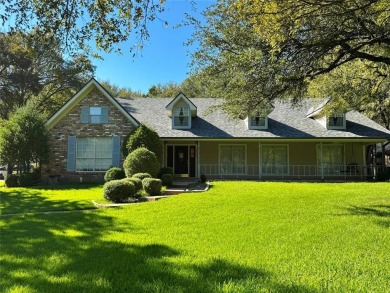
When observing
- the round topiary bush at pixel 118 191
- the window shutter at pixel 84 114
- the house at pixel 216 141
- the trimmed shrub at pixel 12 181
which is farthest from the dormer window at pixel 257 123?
the trimmed shrub at pixel 12 181

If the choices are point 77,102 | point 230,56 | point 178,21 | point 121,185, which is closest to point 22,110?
point 77,102

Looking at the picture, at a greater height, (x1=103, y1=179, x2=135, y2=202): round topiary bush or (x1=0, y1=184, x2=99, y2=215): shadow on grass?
(x1=103, y1=179, x2=135, y2=202): round topiary bush

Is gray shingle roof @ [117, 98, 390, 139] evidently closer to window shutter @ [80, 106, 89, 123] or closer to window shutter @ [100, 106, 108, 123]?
window shutter @ [100, 106, 108, 123]

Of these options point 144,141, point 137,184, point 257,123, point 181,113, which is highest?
point 181,113

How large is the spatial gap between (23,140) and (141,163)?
7432mm

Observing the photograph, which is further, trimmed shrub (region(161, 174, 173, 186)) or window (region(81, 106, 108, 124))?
window (region(81, 106, 108, 124))

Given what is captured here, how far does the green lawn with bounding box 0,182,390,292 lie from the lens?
168 inches

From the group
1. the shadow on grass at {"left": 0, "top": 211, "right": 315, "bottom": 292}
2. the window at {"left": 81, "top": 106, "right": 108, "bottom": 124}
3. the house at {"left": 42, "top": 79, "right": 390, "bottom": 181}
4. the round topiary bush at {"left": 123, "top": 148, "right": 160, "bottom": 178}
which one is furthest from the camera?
the window at {"left": 81, "top": 106, "right": 108, "bottom": 124}

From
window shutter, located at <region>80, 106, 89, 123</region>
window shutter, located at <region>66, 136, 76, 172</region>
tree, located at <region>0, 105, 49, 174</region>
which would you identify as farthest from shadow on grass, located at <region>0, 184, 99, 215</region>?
window shutter, located at <region>80, 106, 89, 123</region>

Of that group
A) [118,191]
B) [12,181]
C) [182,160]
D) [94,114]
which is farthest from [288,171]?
[12,181]

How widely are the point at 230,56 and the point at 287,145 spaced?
13488mm

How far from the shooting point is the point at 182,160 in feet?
72.9

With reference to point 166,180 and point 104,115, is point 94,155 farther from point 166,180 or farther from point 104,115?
point 166,180

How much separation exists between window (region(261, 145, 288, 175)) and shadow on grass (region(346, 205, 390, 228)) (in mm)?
11929
